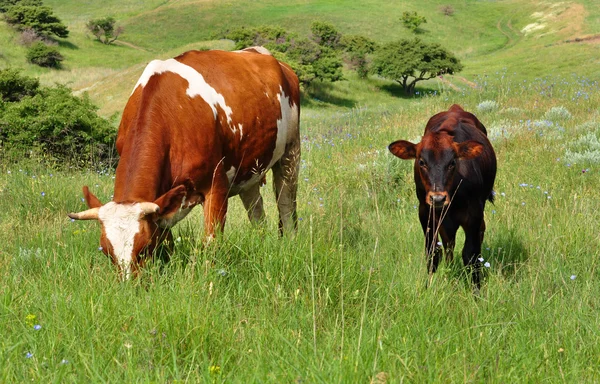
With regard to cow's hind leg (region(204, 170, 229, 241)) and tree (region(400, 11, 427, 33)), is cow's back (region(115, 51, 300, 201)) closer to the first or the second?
cow's hind leg (region(204, 170, 229, 241))

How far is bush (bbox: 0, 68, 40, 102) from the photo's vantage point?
14539mm

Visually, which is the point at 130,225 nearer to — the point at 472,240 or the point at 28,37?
the point at 472,240

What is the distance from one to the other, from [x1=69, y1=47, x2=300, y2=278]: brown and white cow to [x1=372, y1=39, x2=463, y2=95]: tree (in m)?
49.0

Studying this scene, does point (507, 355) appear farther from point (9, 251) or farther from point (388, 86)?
point (388, 86)

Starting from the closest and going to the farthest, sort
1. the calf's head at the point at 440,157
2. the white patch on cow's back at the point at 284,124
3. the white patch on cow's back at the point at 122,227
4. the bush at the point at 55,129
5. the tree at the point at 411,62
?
1. the white patch on cow's back at the point at 122,227
2. the calf's head at the point at 440,157
3. the white patch on cow's back at the point at 284,124
4. the bush at the point at 55,129
5. the tree at the point at 411,62

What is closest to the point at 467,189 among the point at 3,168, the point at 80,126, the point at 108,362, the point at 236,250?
the point at 236,250

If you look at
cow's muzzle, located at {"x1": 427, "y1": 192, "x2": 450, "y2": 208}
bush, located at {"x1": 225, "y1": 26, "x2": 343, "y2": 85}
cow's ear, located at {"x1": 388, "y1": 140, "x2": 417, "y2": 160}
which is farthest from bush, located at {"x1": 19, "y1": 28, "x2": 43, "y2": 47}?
cow's muzzle, located at {"x1": 427, "y1": 192, "x2": 450, "y2": 208}

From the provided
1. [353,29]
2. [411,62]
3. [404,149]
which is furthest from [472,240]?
[353,29]

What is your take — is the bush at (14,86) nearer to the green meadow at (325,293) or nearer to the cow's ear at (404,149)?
the green meadow at (325,293)

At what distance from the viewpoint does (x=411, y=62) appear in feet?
179

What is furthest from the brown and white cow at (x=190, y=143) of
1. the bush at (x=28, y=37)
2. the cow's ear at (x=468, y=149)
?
the bush at (x=28, y=37)

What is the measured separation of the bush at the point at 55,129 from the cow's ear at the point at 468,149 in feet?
26.1

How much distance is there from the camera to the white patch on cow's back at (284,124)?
7078mm

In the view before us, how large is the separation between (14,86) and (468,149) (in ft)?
41.7
